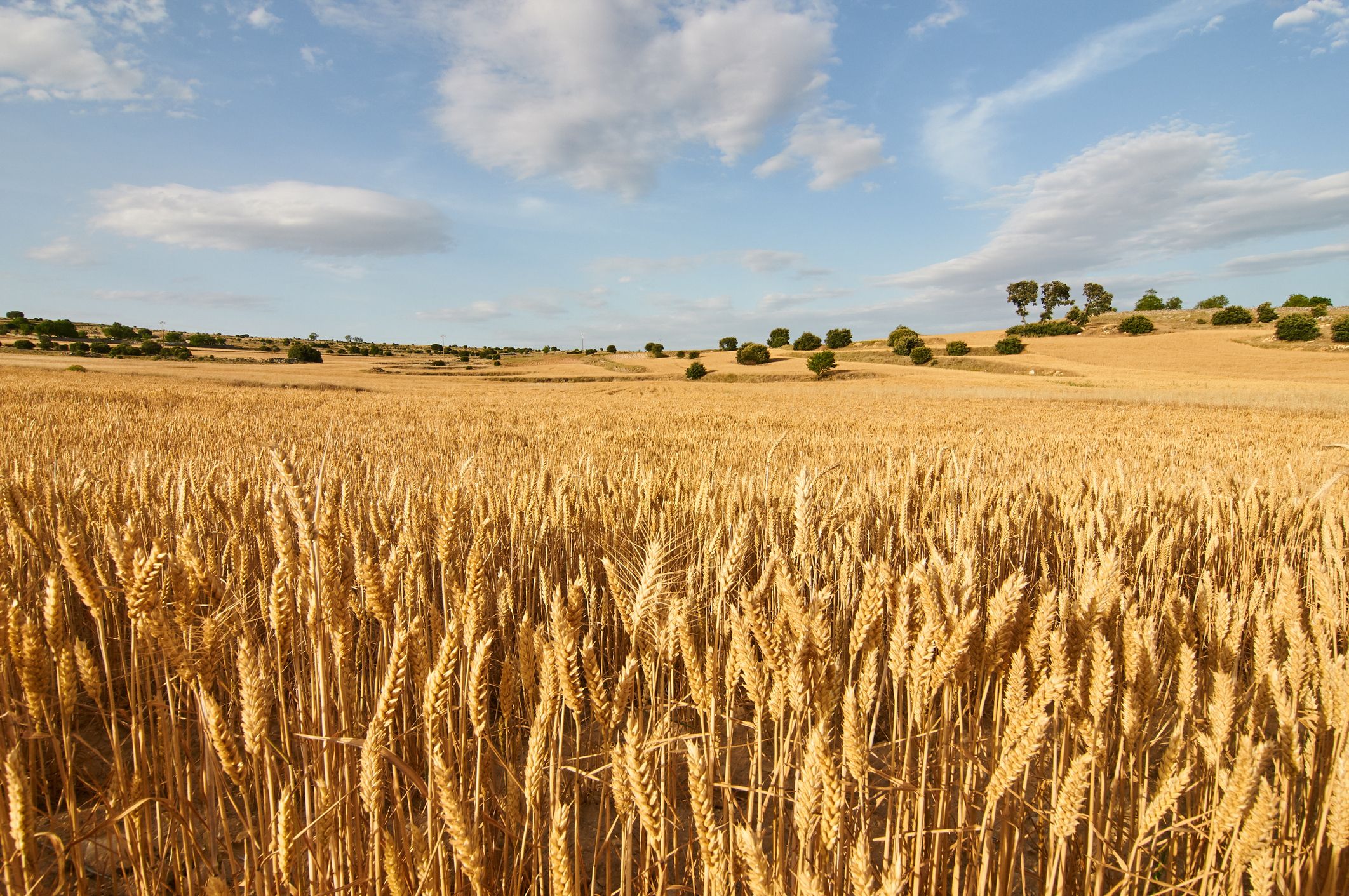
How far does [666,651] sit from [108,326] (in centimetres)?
11481

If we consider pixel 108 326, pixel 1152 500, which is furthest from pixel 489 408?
pixel 108 326

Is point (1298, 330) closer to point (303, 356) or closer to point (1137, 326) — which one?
point (1137, 326)

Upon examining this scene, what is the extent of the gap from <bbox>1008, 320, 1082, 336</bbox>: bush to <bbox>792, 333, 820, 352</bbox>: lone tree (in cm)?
1841

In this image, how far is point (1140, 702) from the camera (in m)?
1.23

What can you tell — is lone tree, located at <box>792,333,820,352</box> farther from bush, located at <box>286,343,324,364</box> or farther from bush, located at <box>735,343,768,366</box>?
bush, located at <box>286,343,324,364</box>

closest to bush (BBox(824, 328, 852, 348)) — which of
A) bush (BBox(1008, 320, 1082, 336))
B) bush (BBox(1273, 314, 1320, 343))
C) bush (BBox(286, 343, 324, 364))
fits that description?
bush (BBox(1008, 320, 1082, 336))

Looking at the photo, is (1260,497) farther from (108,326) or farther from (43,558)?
(108,326)

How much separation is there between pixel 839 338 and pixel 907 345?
11.8 metres

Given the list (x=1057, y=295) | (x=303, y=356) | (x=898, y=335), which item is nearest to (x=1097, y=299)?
(x=1057, y=295)

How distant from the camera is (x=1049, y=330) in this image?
6556cm

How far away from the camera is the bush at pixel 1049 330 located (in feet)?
210

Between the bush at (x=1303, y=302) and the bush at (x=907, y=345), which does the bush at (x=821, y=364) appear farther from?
the bush at (x=1303, y=302)

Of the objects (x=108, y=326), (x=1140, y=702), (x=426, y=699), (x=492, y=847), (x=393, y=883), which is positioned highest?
(x=108, y=326)

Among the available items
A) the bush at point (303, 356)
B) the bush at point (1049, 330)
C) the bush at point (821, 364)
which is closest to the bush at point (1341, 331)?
the bush at point (1049, 330)
